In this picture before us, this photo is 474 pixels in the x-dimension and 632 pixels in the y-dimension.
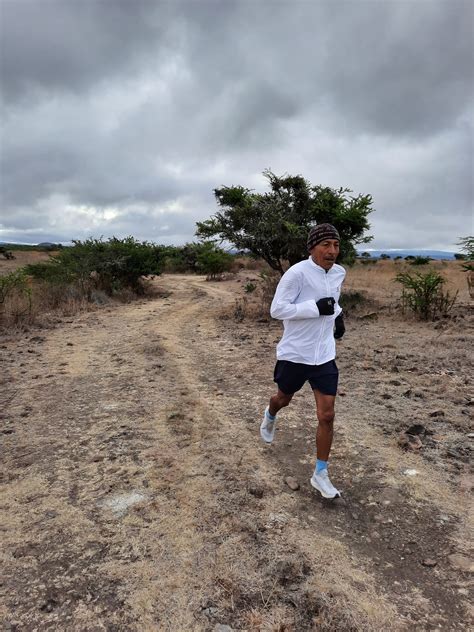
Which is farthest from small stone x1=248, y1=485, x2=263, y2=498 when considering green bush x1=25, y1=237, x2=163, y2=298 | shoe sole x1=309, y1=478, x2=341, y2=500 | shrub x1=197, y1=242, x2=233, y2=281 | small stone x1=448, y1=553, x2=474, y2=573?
shrub x1=197, y1=242, x2=233, y2=281

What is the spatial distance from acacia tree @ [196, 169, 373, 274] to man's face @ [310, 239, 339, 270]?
25.0 ft

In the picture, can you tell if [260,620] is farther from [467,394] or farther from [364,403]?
[467,394]

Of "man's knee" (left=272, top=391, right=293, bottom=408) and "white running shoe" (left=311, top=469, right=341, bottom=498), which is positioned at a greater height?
"man's knee" (left=272, top=391, right=293, bottom=408)

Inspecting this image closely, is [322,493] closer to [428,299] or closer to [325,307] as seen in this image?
[325,307]

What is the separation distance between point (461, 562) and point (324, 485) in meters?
0.87

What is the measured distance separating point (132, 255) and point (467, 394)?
12.9 meters

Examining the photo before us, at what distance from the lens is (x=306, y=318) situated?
2.90 metres

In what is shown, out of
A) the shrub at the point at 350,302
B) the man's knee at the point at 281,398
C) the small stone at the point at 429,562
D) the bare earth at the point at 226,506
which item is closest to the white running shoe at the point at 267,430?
the bare earth at the point at 226,506

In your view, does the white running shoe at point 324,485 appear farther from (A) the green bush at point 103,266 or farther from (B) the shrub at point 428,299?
(A) the green bush at point 103,266

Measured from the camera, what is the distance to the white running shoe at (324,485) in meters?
2.85

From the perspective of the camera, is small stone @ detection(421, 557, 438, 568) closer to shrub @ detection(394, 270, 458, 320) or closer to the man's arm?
the man's arm

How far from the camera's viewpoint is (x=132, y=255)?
15.6 m

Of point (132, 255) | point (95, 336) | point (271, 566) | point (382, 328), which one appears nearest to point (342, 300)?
point (382, 328)

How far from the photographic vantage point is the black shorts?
2.89 meters
